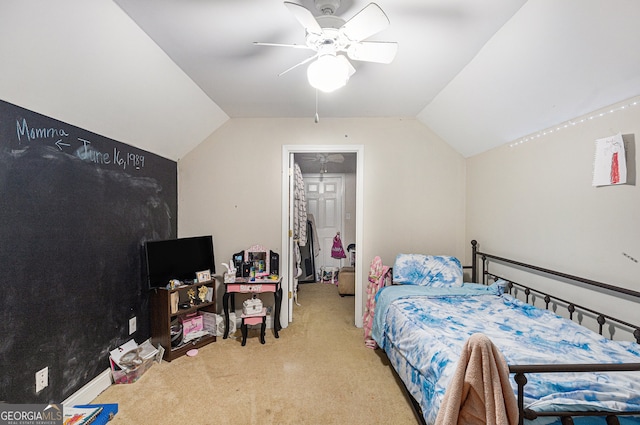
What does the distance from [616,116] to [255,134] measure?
2.99 meters

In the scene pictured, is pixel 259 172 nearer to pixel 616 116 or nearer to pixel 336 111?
pixel 336 111

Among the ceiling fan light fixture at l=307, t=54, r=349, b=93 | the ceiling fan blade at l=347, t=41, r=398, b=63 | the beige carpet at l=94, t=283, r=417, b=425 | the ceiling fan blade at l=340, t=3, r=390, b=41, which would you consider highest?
the ceiling fan blade at l=347, t=41, r=398, b=63

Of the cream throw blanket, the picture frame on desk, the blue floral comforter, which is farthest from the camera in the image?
the picture frame on desk

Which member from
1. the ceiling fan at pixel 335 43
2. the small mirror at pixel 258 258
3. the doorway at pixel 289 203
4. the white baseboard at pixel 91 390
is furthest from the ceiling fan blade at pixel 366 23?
the white baseboard at pixel 91 390

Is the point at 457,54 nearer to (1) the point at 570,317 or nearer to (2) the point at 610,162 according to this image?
(2) the point at 610,162

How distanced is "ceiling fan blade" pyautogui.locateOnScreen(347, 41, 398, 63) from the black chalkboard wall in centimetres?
189

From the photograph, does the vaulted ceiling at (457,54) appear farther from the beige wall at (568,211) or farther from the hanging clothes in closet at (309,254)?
the hanging clothes in closet at (309,254)

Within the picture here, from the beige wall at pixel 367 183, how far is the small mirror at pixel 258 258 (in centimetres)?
19

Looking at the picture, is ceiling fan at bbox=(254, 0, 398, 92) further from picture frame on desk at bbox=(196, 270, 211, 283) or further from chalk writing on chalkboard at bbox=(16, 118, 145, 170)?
picture frame on desk at bbox=(196, 270, 211, 283)

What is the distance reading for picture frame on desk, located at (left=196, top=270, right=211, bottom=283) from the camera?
2785 millimetres

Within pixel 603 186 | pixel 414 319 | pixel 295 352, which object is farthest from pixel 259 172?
pixel 603 186

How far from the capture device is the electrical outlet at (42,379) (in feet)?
5.32

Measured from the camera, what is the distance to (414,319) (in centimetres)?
196

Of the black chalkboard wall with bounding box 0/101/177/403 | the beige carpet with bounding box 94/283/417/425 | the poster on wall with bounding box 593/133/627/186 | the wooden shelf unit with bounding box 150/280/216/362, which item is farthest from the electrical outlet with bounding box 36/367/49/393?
the poster on wall with bounding box 593/133/627/186
